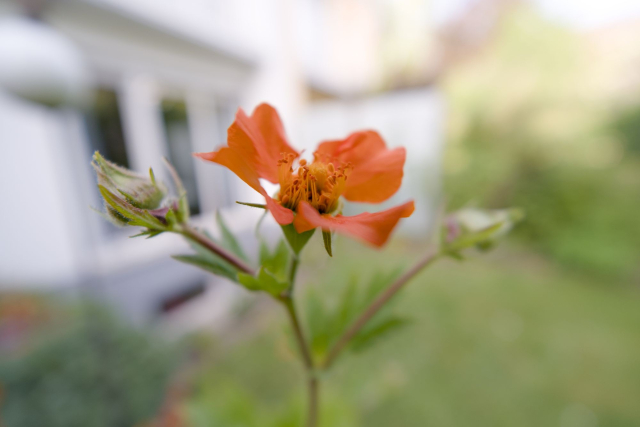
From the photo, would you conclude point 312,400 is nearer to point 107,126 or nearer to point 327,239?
point 327,239

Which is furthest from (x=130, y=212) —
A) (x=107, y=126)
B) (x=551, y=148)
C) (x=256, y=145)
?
(x=551, y=148)

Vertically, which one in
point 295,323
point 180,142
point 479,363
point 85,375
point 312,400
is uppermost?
point 180,142

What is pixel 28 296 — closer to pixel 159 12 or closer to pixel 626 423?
pixel 159 12

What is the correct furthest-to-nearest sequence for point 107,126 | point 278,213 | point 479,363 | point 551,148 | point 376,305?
point 551,148, point 107,126, point 479,363, point 376,305, point 278,213

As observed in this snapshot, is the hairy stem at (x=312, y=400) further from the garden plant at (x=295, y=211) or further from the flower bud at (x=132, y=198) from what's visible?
the flower bud at (x=132, y=198)

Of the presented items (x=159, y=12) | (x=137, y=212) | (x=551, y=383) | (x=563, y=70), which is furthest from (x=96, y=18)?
(x=563, y=70)

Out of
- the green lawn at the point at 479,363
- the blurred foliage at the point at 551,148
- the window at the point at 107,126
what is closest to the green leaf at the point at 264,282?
the green lawn at the point at 479,363

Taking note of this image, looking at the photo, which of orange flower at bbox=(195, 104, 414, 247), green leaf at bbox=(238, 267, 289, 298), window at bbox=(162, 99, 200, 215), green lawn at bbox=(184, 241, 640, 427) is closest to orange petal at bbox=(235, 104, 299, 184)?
orange flower at bbox=(195, 104, 414, 247)
